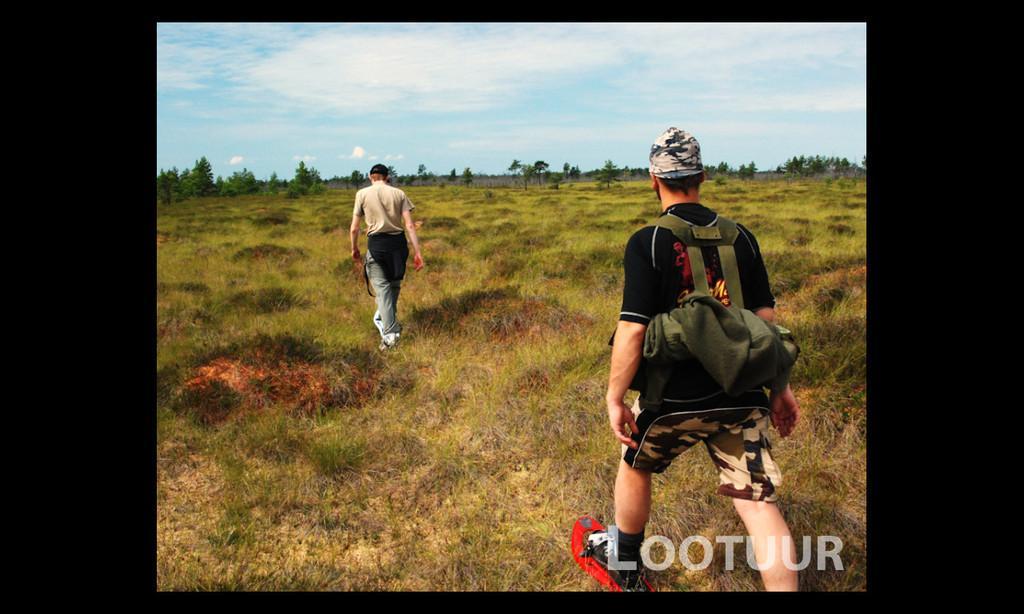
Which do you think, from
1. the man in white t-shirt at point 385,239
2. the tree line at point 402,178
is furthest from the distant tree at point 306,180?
the man in white t-shirt at point 385,239

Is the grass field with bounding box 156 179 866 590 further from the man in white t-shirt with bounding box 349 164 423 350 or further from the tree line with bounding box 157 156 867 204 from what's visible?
the tree line with bounding box 157 156 867 204

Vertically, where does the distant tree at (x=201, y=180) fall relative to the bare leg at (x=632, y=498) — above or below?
above

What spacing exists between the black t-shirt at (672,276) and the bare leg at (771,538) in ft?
1.40

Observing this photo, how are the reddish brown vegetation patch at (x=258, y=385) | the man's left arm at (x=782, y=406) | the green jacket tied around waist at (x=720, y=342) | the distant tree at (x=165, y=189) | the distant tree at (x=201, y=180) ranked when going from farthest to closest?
the distant tree at (x=201, y=180) < the distant tree at (x=165, y=189) < the reddish brown vegetation patch at (x=258, y=385) < the man's left arm at (x=782, y=406) < the green jacket tied around waist at (x=720, y=342)

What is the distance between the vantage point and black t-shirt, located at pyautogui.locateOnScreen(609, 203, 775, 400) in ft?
7.02

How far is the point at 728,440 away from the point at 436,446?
236 cm

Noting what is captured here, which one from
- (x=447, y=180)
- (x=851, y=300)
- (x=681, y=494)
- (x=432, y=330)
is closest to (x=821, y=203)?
(x=851, y=300)

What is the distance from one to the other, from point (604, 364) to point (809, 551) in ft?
8.32

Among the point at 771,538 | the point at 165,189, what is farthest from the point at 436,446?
the point at 165,189

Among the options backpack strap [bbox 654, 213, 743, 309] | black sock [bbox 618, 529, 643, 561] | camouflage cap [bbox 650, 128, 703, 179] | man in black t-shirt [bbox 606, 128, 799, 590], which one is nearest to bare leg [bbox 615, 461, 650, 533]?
black sock [bbox 618, 529, 643, 561]

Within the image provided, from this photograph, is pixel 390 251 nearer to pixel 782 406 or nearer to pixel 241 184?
pixel 782 406

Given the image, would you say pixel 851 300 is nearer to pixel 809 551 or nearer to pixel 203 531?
pixel 809 551

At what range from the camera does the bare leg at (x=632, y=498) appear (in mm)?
2453

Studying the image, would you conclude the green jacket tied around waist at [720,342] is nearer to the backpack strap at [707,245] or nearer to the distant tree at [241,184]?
the backpack strap at [707,245]
